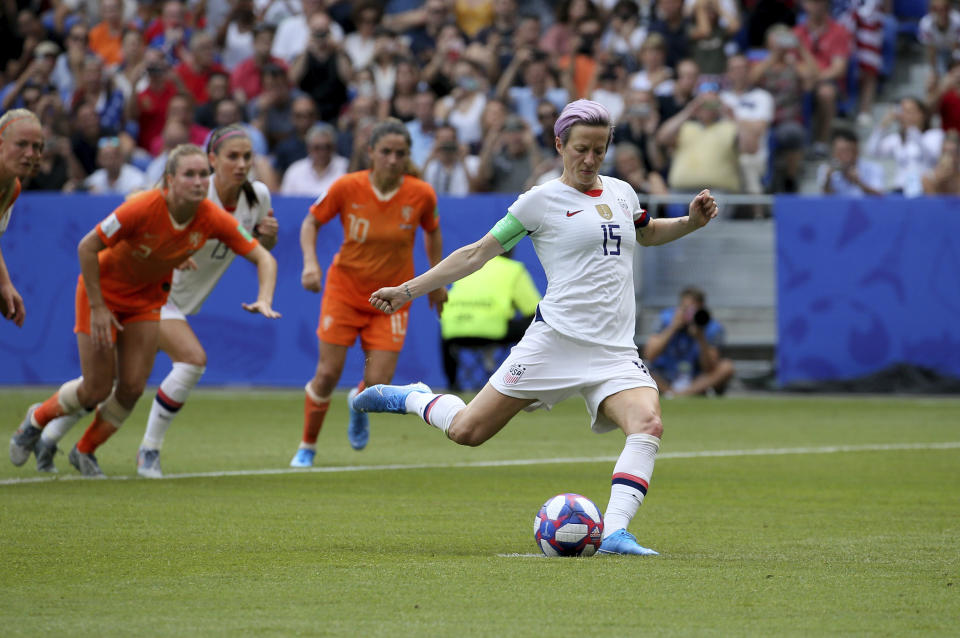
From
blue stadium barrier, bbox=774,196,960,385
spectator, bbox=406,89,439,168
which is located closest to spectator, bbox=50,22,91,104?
spectator, bbox=406,89,439,168

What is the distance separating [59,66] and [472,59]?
679cm

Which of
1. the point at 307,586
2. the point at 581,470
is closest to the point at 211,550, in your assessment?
the point at 307,586

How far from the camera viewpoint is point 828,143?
21.0 meters

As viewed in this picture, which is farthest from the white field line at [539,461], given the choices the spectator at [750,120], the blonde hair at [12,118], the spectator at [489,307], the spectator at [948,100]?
the spectator at [948,100]

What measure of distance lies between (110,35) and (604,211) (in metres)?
18.7

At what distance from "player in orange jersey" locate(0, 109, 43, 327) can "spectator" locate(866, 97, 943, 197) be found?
12916 mm

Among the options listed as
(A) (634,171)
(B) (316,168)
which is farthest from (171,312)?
(A) (634,171)

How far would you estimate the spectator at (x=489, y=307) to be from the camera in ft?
60.5

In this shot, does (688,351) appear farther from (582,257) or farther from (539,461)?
(582,257)

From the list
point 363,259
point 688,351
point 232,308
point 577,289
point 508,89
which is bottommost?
point 688,351

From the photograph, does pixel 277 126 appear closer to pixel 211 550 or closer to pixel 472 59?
pixel 472 59

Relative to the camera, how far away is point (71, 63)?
2397 cm

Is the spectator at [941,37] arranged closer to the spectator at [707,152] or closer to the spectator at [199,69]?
the spectator at [707,152]

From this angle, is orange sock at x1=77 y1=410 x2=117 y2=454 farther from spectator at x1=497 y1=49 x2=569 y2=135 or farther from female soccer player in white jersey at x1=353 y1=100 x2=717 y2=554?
spectator at x1=497 y1=49 x2=569 y2=135
